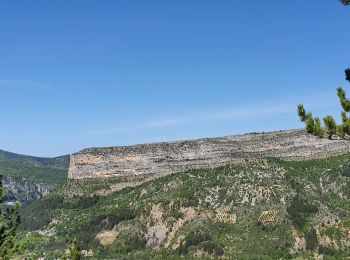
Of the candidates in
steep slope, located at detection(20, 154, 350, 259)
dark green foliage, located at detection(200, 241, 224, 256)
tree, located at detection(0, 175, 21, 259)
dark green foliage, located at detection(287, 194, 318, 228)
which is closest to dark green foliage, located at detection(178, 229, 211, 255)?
steep slope, located at detection(20, 154, 350, 259)

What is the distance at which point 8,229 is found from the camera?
39.8 m

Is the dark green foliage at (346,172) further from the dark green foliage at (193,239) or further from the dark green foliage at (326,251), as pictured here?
the dark green foliage at (193,239)

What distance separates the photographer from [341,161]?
12569cm

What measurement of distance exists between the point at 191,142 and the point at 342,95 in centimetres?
11963

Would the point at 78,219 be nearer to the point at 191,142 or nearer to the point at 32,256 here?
the point at 191,142

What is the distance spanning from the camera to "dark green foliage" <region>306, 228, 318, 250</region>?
97812 millimetres

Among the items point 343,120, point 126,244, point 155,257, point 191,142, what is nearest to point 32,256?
point 343,120

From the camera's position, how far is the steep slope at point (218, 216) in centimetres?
10012

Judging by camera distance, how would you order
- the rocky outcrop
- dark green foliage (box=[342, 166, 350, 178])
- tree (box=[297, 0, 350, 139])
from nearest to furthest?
1. tree (box=[297, 0, 350, 139])
2. dark green foliage (box=[342, 166, 350, 178])
3. the rocky outcrop

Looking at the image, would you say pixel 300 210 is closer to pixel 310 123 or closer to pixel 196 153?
pixel 196 153

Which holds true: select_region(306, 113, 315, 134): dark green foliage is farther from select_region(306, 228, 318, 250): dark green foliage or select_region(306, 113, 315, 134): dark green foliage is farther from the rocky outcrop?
the rocky outcrop

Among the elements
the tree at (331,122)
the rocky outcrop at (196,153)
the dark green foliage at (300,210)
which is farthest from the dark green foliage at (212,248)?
the tree at (331,122)

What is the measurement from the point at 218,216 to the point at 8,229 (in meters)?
75.6

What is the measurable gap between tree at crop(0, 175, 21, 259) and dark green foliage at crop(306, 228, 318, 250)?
6840 centimetres
